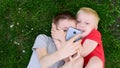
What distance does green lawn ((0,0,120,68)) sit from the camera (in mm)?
4578

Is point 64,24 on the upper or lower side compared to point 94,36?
upper

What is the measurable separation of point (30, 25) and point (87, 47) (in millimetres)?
926

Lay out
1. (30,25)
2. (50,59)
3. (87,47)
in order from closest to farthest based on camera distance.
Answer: (50,59)
(87,47)
(30,25)

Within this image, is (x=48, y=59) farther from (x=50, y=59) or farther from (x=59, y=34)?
(x=59, y=34)

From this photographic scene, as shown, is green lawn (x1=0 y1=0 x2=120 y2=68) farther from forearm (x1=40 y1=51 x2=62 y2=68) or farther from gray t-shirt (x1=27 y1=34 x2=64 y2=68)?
forearm (x1=40 y1=51 x2=62 y2=68)

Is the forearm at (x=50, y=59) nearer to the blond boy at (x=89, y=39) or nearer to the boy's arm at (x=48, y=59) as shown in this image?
the boy's arm at (x=48, y=59)

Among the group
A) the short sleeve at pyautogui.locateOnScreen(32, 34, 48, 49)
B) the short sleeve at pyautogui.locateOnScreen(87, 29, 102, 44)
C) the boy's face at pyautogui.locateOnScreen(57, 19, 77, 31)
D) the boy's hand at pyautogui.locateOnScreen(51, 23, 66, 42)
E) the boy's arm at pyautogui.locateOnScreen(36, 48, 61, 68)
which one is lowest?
the boy's arm at pyautogui.locateOnScreen(36, 48, 61, 68)

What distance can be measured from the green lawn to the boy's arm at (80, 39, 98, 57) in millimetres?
609

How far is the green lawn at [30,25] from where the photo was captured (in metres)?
4.58

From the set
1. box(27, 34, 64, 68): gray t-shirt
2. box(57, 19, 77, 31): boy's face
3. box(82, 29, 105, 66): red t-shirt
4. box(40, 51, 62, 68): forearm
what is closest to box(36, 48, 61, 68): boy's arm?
box(40, 51, 62, 68): forearm

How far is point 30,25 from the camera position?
4.61 m

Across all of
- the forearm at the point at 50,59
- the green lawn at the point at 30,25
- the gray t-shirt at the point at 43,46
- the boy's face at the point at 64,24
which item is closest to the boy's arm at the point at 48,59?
the forearm at the point at 50,59

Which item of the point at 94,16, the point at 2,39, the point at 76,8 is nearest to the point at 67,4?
the point at 76,8

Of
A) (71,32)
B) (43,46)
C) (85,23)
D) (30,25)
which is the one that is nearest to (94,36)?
(85,23)
